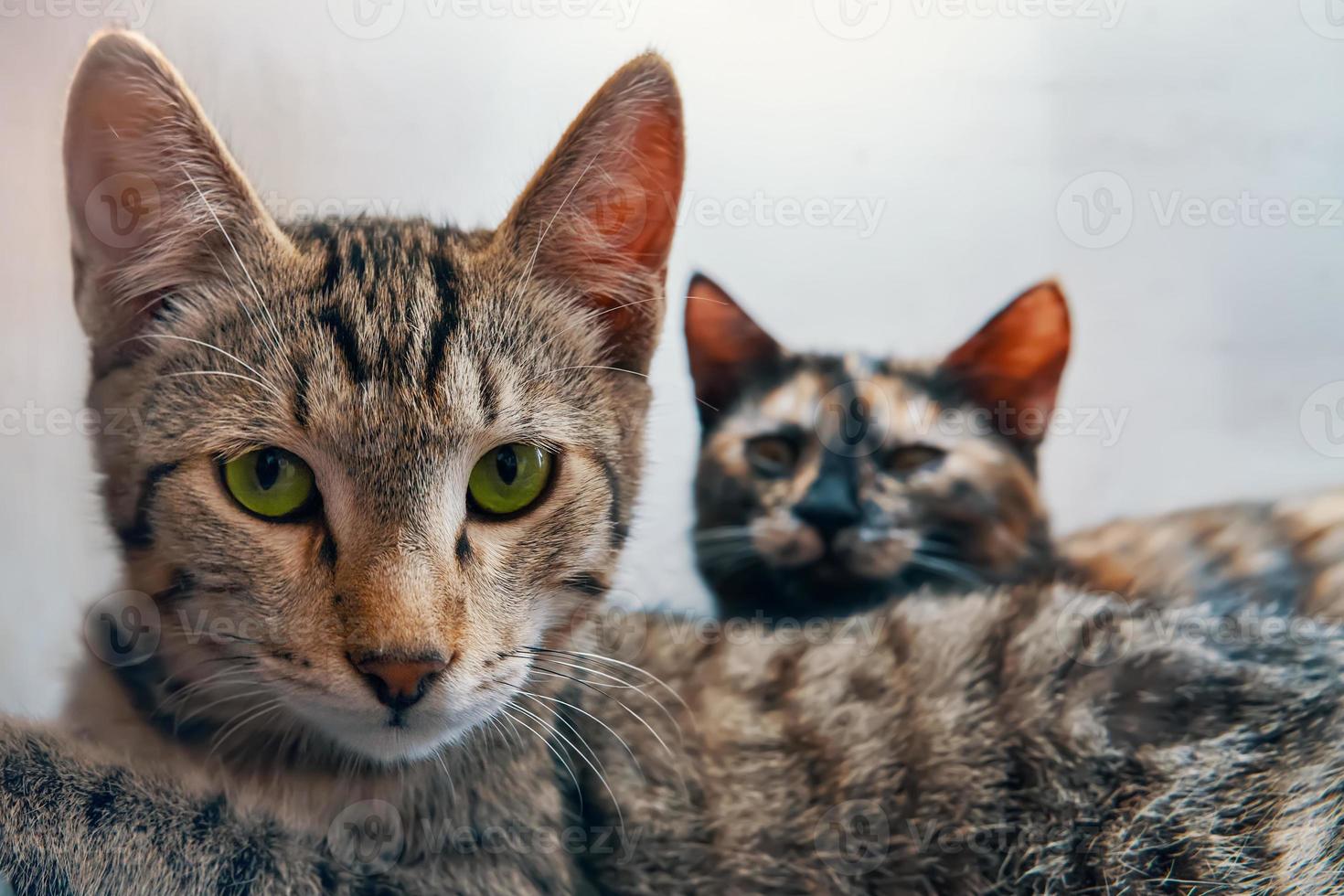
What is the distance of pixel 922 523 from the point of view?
3.37 ft

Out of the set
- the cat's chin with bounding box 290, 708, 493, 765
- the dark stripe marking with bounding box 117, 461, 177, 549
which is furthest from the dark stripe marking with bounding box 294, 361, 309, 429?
the cat's chin with bounding box 290, 708, 493, 765

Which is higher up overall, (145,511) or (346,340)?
(346,340)

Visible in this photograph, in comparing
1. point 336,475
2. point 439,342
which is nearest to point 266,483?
point 336,475

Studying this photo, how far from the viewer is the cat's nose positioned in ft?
2.07

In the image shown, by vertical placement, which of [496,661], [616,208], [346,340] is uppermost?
[616,208]

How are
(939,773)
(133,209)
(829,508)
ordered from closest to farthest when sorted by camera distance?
(133,209) → (939,773) → (829,508)

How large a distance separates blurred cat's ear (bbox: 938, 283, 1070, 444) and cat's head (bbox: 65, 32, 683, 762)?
428 millimetres

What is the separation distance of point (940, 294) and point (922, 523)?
0.27 meters

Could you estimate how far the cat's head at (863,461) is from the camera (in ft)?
3.32

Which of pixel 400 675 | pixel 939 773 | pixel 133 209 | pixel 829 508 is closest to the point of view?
pixel 400 675

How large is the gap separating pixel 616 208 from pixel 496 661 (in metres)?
0.39

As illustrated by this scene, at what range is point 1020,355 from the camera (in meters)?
1.07

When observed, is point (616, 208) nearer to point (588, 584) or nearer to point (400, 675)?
point (588, 584)

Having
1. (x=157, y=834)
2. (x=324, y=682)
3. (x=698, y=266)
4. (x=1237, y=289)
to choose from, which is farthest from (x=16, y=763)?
(x=1237, y=289)
